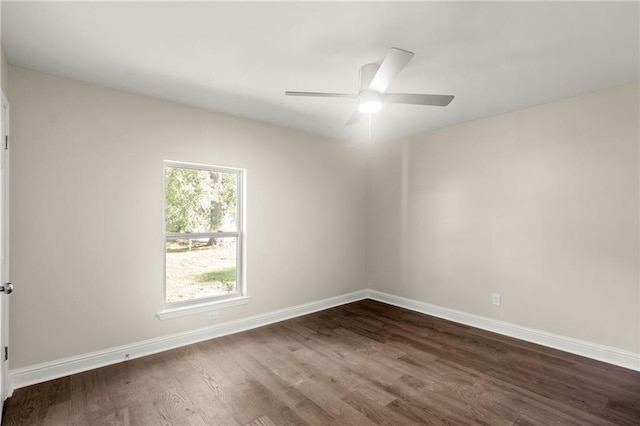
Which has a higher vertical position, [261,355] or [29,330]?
[29,330]

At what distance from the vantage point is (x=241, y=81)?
2.77 m

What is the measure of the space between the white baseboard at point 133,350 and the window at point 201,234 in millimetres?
314

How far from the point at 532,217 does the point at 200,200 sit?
3.64 metres

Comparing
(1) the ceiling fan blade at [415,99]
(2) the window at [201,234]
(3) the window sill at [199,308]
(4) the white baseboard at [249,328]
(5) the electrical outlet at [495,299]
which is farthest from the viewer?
(5) the electrical outlet at [495,299]

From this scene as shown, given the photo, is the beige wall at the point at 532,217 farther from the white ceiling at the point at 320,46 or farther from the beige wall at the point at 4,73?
the beige wall at the point at 4,73

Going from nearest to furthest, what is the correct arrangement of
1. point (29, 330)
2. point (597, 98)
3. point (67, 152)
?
point (29, 330) < point (67, 152) < point (597, 98)

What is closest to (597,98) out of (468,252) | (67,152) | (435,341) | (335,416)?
(468,252)

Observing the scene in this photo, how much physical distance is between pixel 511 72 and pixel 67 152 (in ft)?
12.4

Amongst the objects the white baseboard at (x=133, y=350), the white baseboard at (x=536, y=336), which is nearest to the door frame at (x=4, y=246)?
the white baseboard at (x=133, y=350)

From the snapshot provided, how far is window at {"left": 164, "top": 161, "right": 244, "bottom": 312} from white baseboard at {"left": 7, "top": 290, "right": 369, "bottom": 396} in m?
0.31

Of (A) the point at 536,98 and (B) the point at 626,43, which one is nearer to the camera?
(B) the point at 626,43

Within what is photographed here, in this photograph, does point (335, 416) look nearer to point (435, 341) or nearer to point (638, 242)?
point (435, 341)

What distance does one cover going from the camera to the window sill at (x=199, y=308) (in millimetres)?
3126

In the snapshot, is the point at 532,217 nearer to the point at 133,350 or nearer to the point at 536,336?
the point at 536,336
